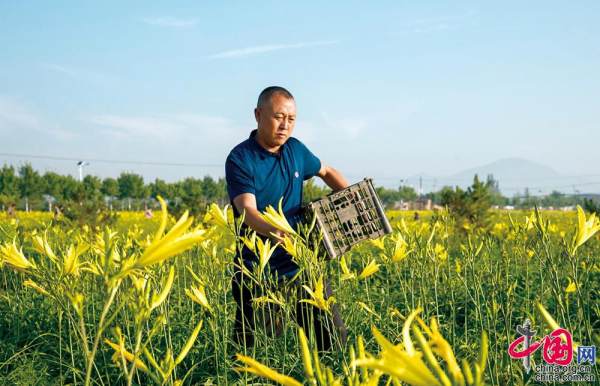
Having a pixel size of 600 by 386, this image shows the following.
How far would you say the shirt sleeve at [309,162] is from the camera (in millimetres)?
3418

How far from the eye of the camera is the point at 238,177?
294 cm

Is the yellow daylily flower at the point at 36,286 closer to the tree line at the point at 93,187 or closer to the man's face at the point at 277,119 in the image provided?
the man's face at the point at 277,119

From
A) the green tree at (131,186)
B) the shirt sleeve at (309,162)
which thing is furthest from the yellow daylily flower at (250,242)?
the green tree at (131,186)

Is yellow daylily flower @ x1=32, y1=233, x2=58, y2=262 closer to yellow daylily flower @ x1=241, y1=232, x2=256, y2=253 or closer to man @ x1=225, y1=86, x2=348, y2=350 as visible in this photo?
yellow daylily flower @ x1=241, y1=232, x2=256, y2=253

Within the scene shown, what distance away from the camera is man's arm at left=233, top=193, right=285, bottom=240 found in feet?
8.11

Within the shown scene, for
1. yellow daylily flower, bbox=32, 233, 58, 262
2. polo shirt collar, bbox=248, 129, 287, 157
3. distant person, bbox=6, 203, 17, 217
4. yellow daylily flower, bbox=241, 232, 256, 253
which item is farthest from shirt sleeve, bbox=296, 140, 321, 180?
distant person, bbox=6, 203, 17, 217

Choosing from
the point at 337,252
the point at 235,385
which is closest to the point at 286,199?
the point at 337,252

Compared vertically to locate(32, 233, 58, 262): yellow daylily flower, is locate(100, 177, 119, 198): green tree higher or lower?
higher

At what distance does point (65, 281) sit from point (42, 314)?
2.89 m

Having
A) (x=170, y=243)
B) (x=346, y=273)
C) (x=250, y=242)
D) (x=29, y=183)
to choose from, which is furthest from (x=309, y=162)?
(x=29, y=183)

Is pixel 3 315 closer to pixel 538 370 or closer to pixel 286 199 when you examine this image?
pixel 286 199

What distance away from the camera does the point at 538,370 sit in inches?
73.1

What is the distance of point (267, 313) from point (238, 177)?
84 centimetres

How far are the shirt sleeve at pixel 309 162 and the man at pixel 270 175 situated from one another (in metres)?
0.03
